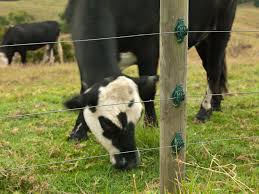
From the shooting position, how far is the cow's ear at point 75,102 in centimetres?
445

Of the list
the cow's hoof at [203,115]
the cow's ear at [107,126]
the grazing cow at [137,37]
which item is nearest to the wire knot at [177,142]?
the cow's ear at [107,126]

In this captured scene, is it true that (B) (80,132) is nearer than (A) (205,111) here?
Yes

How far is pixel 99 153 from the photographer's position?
5.16 metres

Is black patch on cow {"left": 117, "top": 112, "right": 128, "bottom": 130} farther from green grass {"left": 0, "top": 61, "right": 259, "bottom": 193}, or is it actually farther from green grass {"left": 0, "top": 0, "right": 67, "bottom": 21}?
green grass {"left": 0, "top": 0, "right": 67, "bottom": 21}

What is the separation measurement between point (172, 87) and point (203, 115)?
3.67m

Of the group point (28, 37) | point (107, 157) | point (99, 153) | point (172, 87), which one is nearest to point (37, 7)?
point (28, 37)

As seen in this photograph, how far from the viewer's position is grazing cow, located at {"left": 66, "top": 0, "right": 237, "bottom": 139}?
4.93m

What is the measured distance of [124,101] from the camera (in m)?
4.30

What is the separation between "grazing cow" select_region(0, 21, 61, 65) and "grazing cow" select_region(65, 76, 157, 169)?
16032 millimetres

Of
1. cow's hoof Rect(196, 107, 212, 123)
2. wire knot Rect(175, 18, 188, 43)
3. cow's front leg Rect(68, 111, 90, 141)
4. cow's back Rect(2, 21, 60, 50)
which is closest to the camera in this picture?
wire knot Rect(175, 18, 188, 43)

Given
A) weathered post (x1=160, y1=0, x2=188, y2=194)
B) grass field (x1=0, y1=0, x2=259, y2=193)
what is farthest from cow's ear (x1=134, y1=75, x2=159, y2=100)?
weathered post (x1=160, y1=0, x2=188, y2=194)

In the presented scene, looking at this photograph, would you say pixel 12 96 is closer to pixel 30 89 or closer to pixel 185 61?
pixel 30 89

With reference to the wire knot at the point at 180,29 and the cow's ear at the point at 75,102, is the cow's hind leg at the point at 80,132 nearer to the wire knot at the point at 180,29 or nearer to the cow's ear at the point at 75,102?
the cow's ear at the point at 75,102

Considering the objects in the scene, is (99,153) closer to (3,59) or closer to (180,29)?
(180,29)
